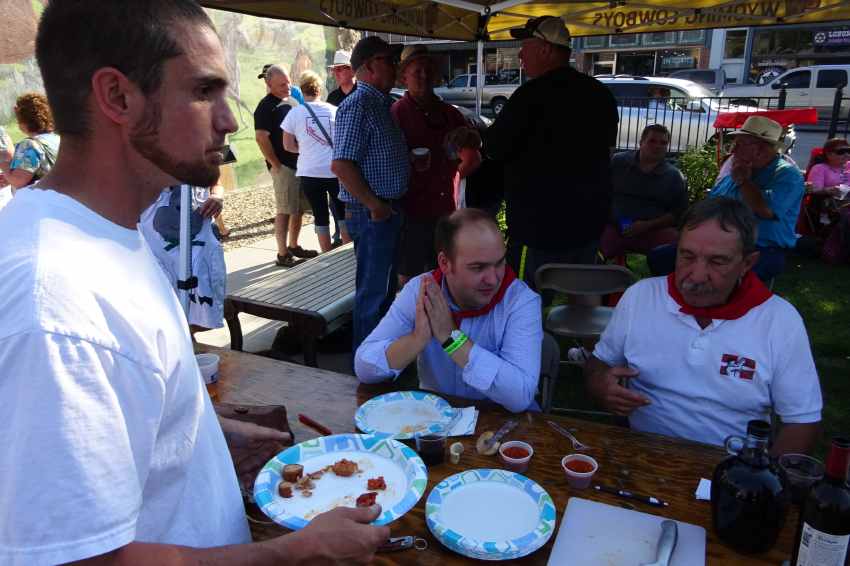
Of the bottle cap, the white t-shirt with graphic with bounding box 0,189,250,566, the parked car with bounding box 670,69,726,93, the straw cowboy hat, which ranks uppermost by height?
the parked car with bounding box 670,69,726,93

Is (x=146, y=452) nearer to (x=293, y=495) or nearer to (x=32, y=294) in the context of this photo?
(x=32, y=294)

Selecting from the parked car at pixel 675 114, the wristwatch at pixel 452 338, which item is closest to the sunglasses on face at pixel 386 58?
the wristwatch at pixel 452 338

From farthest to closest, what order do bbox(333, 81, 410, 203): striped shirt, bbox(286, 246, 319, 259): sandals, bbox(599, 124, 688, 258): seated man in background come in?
bbox(286, 246, 319, 259): sandals, bbox(599, 124, 688, 258): seated man in background, bbox(333, 81, 410, 203): striped shirt

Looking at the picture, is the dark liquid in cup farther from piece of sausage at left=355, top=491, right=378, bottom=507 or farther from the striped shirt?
the striped shirt

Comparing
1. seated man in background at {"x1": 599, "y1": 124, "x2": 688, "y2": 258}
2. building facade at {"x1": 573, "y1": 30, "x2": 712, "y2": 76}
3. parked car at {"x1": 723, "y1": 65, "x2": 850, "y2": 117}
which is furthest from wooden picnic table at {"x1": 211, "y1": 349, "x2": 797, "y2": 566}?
building facade at {"x1": 573, "y1": 30, "x2": 712, "y2": 76}

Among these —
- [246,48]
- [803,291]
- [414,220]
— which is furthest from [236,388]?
[246,48]

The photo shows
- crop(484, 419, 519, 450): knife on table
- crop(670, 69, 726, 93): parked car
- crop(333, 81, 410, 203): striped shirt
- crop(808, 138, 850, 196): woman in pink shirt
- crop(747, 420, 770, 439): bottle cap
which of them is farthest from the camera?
crop(670, 69, 726, 93): parked car

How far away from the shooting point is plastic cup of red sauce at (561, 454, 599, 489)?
5.09 ft

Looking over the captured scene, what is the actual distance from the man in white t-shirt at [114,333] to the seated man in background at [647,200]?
489 cm

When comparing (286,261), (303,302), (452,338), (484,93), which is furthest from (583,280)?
(484,93)

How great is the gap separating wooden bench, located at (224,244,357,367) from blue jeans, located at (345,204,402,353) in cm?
18

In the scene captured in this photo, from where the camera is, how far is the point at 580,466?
1603 millimetres

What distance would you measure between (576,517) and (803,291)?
5.88m

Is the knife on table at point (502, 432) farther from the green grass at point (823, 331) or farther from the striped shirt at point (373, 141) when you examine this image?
the striped shirt at point (373, 141)
